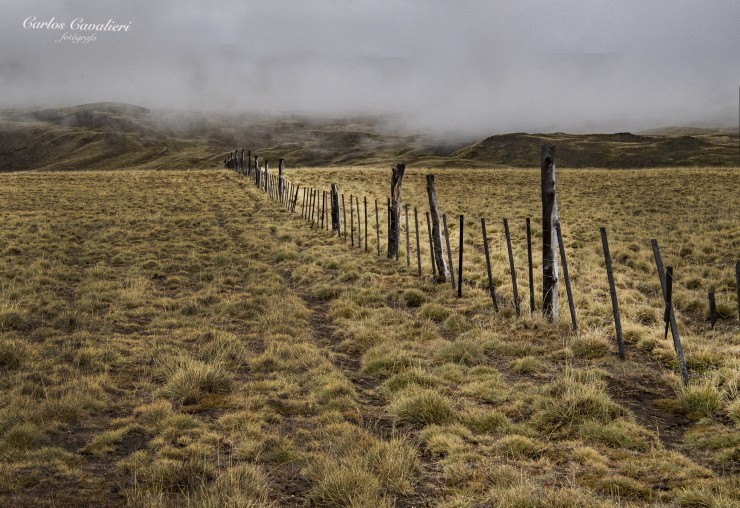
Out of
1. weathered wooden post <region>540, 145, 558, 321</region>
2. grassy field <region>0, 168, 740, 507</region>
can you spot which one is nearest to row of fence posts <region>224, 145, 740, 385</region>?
weathered wooden post <region>540, 145, 558, 321</region>

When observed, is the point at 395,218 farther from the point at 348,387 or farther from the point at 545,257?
the point at 348,387

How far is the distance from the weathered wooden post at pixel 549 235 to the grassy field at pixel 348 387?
0.59 meters

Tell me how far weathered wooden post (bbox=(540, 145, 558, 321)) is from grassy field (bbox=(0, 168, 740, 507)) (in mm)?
594

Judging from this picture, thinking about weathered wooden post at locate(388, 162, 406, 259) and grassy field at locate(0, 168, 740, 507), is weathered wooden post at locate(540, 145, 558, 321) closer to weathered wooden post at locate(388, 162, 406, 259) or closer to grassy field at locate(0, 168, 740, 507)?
grassy field at locate(0, 168, 740, 507)

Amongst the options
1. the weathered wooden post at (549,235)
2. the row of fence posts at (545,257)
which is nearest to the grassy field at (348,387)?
the row of fence posts at (545,257)

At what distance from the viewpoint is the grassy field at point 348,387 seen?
205 inches

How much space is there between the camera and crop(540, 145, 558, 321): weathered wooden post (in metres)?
10.9

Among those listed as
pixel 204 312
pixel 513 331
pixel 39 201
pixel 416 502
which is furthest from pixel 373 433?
pixel 39 201

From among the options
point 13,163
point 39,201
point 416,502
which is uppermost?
point 13,163

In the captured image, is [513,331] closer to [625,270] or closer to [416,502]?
[416,502]

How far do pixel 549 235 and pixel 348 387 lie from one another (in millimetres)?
5833

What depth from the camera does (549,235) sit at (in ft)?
36.1

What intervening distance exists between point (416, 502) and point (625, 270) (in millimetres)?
14349

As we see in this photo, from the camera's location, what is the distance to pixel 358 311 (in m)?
11.9
